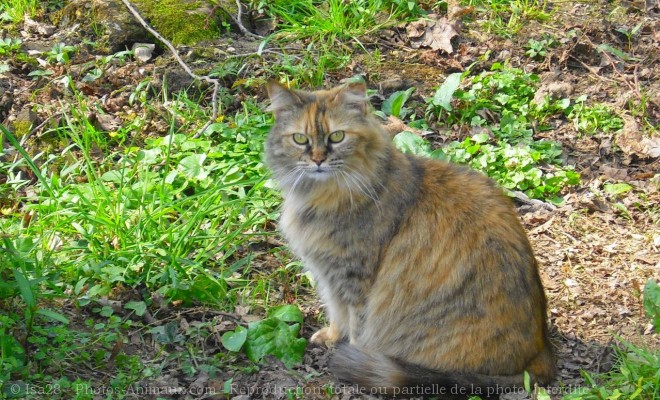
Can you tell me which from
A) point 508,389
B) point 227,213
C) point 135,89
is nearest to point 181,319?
point 227,213

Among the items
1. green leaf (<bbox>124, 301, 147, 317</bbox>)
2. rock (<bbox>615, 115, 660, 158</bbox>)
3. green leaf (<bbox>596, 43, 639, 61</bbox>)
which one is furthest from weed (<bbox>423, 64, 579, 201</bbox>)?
green leaf (<bbox>124, 301, 147, 317</bbox>)

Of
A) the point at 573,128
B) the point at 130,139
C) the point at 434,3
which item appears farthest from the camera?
the point at 434,3

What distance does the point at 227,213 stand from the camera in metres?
4.52

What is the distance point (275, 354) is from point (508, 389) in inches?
42.5

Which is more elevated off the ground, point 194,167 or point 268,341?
point 194,167

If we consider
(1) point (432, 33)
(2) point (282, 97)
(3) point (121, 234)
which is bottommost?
(3) point (121, 234)

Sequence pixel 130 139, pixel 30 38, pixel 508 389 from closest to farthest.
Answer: pixel 508 389
pixel 130 139
pixel 30 38

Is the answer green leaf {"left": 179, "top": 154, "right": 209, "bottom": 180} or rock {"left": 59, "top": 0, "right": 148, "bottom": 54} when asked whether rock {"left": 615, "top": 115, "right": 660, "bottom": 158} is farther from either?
rock {"left": 59, "top": 0, "right": 148, "bottom": 54}

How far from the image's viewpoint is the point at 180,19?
5957 millimetres

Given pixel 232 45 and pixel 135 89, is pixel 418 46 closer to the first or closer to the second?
pixel 232 45

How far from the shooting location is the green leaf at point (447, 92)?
5.41 m

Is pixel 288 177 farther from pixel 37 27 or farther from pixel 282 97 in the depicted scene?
pixel 37 27

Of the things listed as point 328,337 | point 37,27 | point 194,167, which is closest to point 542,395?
point 328,337

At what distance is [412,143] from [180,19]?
86.0 inches
